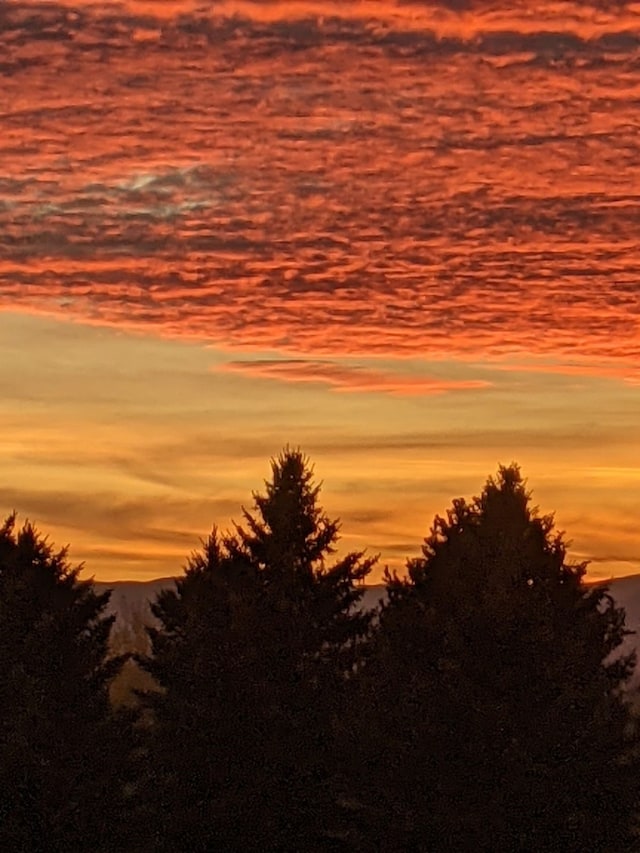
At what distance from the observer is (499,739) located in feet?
123

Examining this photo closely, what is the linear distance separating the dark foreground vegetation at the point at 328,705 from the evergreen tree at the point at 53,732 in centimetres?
5

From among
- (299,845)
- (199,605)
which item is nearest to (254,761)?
(299,845)

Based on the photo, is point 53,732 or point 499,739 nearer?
point 499,739

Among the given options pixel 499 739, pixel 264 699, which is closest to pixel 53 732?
pixel 264 699

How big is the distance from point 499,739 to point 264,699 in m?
7.41

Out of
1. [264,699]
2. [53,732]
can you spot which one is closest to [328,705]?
[264,699]

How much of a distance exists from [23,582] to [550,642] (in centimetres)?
1480

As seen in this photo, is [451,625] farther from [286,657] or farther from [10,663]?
[10,663]

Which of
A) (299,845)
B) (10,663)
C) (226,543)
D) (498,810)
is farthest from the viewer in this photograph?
(226,543)

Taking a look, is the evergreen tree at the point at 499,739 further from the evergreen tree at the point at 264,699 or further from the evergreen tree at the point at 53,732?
the evergreen tree at the point at 53,732

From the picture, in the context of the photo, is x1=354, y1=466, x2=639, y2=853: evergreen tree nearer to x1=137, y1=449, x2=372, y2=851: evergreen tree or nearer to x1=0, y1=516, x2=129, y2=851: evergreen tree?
x1=137, y1=449, x2=372, y2=851: evergreen tree

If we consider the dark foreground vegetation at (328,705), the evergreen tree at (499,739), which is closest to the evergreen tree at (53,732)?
the dark foreground vegetation at (328,705)

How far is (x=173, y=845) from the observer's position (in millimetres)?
42125

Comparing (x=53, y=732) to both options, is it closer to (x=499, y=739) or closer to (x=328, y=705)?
(x=328, y=705)
